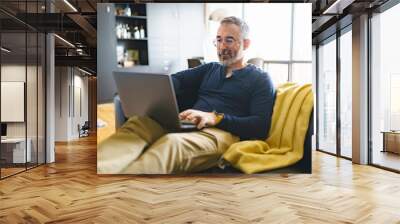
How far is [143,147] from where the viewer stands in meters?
5.93

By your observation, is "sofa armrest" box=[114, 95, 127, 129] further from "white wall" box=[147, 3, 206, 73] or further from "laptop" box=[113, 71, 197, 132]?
"white wall" box=[147, 3, 206, 73]

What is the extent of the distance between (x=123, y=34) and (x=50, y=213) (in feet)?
9.69

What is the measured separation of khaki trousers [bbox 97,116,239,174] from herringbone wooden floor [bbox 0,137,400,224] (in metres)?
0.20

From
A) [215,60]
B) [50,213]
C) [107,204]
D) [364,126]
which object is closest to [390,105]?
[364,126]

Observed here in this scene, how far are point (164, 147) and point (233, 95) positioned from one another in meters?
1.27

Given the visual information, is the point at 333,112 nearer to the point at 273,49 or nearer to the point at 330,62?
the point at 330,62

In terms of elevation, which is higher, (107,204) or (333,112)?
(333,112)

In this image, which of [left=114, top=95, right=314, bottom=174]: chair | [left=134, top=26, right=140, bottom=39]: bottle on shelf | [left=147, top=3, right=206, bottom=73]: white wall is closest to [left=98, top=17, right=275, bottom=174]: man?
[left=114, top=95, right=314, bottom=174]: chair

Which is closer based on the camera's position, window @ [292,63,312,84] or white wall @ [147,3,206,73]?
white wall @ [147,3,206,73]

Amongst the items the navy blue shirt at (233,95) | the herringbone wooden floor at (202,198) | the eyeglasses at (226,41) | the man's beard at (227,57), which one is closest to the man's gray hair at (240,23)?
the eyeglasses at (226,41)

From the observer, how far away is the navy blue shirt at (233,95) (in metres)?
5.90

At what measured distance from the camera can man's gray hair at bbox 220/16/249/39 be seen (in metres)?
6.04

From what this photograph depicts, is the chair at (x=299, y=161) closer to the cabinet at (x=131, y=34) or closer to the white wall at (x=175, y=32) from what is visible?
the cabinet at (x=131, y=34)

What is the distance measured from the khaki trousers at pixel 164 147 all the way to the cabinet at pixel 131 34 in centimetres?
88
